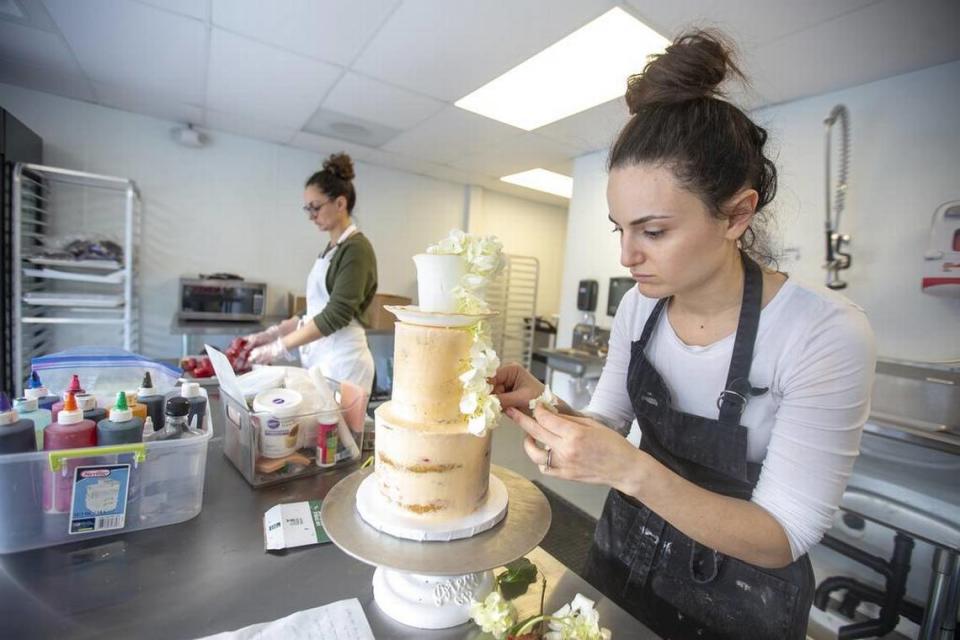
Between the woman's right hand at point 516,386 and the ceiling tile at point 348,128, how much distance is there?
2713 millimetres

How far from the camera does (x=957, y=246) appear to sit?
1777 millimetres

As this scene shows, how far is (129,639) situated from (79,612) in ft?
0.37

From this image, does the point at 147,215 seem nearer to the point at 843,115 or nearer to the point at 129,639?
the point at 129,639

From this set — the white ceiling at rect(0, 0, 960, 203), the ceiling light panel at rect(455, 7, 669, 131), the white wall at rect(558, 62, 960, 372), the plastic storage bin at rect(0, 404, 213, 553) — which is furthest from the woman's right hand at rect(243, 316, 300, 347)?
the white wall at rect(558, 62, 960, 372)

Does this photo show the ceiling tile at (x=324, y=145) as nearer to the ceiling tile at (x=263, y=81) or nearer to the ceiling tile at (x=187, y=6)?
the ceiling tile at (x=263, y=81)

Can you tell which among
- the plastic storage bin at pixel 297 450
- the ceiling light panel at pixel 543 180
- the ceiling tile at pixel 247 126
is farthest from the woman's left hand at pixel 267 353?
the ceiling light panel at pixel 543 180

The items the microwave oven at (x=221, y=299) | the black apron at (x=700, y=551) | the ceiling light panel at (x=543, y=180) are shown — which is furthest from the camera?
the ceiling light panel at (x=543, y=180)

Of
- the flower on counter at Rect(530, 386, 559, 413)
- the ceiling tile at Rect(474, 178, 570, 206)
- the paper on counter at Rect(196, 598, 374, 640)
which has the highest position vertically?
the ceiling tile at Rect(474, 178, 570, 206)

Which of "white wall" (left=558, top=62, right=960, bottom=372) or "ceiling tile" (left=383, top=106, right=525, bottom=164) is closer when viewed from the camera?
"white wall" (left=558, top=62, right=960, bottom=372)

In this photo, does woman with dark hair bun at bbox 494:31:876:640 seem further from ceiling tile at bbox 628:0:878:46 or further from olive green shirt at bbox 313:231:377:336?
olive green shirt at bbox 313:231:377:336

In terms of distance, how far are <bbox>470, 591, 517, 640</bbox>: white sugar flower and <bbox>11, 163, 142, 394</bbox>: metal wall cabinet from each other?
324 cm

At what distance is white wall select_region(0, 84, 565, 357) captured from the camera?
3.18 m

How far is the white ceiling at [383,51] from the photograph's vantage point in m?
1.71

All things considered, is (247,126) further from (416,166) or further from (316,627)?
(316,627)
